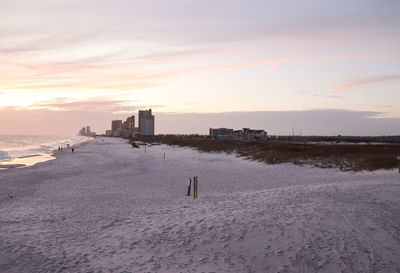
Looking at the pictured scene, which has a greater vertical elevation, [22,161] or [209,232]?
[209,232]

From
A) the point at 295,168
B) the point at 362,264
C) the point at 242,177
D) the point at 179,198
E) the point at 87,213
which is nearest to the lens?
the point at 362,264

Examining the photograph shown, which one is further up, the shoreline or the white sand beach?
the white sand beach

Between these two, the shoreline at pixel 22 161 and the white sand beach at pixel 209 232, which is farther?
the shoreline at pixel 22 161

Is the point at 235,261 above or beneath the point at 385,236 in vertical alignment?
beneath

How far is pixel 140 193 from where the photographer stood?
1914 centimetres

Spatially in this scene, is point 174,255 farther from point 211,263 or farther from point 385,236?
point 385,236

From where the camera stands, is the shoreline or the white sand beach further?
the shoreline

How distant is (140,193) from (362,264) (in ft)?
48.8

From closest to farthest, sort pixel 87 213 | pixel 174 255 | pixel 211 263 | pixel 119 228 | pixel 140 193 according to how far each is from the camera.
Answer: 1. pixel 211 263
2. pixel 174 255
3. pixel 119 228
4. pixel 87 213
5. pixel 140 193

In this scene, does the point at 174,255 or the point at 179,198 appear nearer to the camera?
the point at 174,255

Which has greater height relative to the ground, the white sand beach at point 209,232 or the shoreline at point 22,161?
the white sand beach at point 209,232

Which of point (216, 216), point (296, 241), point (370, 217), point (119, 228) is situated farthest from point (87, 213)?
point (370, 217)

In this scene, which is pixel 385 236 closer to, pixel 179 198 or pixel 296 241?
pixel 296 241

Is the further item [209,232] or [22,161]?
[22,161]
